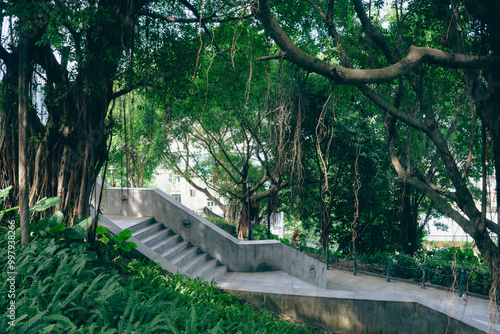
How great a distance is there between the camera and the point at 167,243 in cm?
921

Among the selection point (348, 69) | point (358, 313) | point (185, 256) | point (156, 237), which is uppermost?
point (348, 69)

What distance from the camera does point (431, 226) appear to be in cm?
1678

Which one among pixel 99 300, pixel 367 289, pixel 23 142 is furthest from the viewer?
pixel 367 289

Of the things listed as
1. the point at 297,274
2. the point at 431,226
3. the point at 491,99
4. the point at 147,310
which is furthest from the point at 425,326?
the point at 431,226

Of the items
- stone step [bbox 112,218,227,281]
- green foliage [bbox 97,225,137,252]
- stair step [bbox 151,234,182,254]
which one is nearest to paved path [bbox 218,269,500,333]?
stone step [bbox 112,218,227,281]

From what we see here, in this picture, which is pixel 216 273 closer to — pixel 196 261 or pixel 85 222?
pixel 196 261

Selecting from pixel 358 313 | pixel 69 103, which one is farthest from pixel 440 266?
pixel 69 103

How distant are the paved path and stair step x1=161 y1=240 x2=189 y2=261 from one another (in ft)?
4.54

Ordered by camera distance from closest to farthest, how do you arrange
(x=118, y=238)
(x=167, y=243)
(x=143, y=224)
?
(x=118, y=238) → (x=167, y=243) → (x=143, y=224)

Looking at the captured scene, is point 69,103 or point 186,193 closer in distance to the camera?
point 69,103

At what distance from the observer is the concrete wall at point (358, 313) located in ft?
20.3

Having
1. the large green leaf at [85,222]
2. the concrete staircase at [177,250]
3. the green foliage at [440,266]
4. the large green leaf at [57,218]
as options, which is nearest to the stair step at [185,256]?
the concrete staircase at [177,250]

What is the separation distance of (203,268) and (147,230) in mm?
1932

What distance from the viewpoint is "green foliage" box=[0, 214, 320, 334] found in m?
3.82
